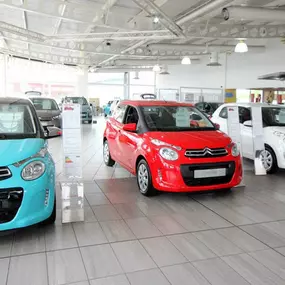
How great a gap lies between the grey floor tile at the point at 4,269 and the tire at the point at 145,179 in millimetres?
2173

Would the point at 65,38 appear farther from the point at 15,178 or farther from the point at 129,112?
the point at 15,178

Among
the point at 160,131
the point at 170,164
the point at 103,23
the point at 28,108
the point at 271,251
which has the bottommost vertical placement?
the point at 271,251

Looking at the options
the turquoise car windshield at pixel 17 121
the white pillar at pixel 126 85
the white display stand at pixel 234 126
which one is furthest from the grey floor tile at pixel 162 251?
the white pillar at pixel 126 85

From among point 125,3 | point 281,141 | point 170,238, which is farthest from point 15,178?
point 125,3

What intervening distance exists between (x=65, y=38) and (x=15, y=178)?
922 cm

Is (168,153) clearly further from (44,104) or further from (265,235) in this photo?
(44,104)

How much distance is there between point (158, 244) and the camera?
10.4 feet

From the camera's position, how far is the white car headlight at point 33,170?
3.02 m

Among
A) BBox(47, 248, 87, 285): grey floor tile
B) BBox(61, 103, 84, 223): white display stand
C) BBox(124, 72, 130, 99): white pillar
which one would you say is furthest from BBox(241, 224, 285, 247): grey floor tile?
BBox(124, 72, 130, 99): white pillar

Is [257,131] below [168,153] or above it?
above

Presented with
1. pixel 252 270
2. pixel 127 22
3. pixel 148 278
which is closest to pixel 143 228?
pixel 148 278

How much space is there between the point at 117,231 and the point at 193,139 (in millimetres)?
1774

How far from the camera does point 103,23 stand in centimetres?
897

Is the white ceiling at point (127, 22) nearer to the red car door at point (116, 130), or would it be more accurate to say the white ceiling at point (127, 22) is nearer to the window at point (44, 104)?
the window at point (44, 104)
